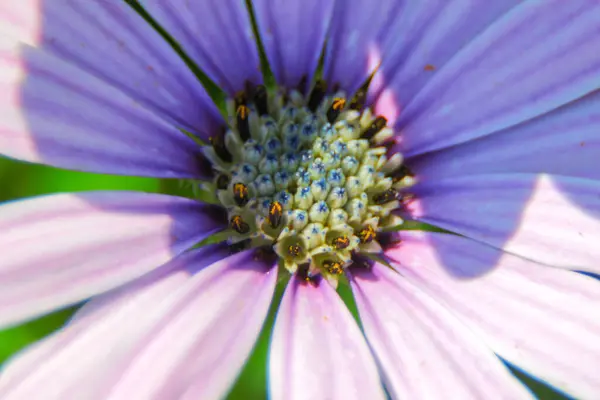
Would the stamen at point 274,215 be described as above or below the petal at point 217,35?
below

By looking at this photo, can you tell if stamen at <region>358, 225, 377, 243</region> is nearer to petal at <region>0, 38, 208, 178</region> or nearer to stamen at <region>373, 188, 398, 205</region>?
stamen at <region>373, 188, 398, 205</region>

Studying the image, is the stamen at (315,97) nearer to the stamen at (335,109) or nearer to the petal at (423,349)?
the stamen at (335,109)

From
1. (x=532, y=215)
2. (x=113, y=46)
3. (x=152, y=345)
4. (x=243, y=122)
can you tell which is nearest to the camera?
(x=152, y=345)

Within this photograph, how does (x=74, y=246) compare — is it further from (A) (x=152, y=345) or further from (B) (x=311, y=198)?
(B) (x=311, y=198)

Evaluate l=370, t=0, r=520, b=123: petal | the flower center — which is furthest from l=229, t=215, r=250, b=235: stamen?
l=370, t=0, r=520, b=123: petal

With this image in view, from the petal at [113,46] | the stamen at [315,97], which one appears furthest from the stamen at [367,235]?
the petal at [113,46]

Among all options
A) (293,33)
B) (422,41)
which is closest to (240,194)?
(293,33)

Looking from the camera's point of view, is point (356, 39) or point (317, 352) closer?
point (317, 352)
